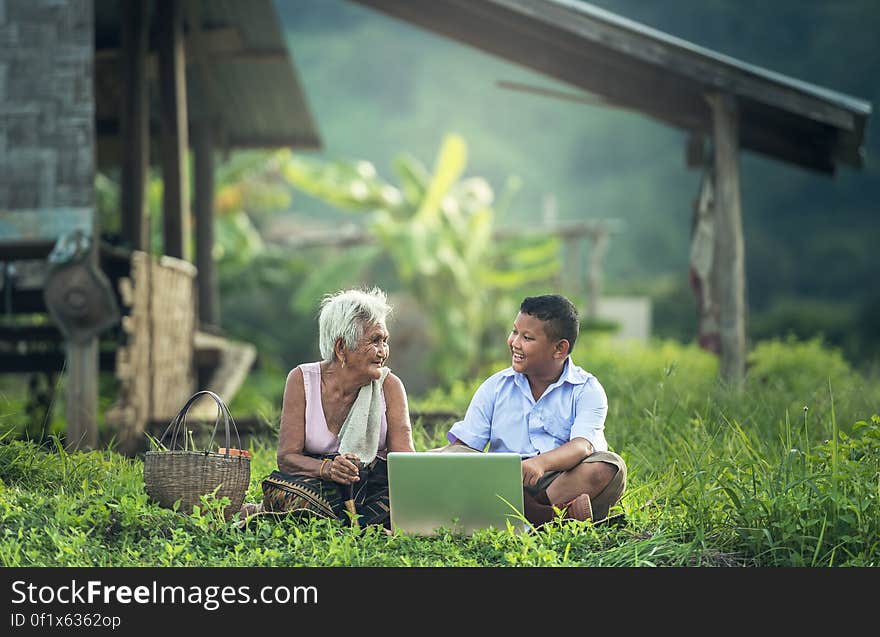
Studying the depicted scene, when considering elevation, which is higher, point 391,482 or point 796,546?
Result: point 391,482

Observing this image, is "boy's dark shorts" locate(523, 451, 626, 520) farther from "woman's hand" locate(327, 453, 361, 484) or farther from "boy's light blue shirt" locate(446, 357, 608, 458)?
"woman's hand" locate(327, 453, 361, 484)

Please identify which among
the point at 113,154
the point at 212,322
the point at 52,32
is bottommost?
the point at 212,322

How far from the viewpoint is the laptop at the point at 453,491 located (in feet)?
13.8

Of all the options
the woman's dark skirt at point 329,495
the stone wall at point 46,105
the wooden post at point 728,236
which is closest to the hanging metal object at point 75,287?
the stone wall at point 46,105

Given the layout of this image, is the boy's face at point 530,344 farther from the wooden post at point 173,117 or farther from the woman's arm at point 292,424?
the wooden post at point 173,117

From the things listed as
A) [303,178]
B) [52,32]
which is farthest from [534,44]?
[303,178]

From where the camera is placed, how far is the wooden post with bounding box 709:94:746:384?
27.6 ft

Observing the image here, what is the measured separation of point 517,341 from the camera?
4.64 meters

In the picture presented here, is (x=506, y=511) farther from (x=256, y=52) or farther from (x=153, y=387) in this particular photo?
(x=256, y=52)

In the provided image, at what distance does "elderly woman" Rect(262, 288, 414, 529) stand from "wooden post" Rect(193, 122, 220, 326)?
8023 millimetres

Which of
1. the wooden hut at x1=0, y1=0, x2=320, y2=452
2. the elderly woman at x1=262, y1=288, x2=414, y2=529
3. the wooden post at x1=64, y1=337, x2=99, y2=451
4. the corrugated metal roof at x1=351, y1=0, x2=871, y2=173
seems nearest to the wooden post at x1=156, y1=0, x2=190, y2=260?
the wooden hut at x1=0, y1=0, x2=320, y2=452

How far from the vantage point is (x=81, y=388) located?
725 cm
